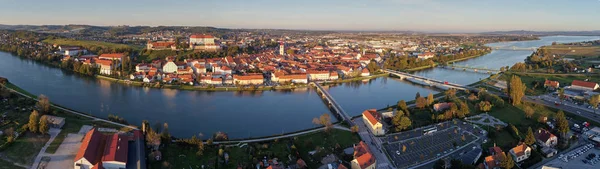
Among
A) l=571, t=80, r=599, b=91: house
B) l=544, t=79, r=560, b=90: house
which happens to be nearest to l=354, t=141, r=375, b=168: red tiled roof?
l=544, t=79, r=560, b=90: house

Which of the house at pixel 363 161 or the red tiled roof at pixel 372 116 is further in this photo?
the red tiled roof at pixel 372 116

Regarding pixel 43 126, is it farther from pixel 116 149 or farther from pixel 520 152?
pixel 520 152

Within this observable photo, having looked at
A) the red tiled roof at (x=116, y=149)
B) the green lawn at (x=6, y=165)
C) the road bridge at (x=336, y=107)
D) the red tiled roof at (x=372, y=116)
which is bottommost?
the green lawn at (x=6, y=165)

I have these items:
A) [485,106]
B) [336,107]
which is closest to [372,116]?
[336,107]

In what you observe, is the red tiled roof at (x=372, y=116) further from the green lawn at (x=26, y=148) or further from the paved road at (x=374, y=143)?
the green lawn at (x=26, y=148)

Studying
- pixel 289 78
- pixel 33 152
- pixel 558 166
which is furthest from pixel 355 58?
pixel 33 152

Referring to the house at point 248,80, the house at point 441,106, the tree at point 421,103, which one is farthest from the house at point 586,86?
the house at point 248,80
